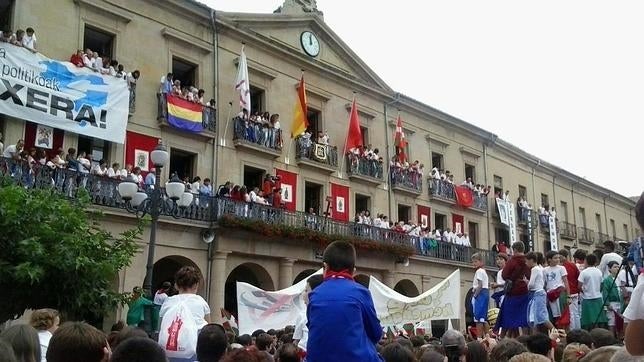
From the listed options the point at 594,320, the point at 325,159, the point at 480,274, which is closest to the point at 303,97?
the point at 325,159

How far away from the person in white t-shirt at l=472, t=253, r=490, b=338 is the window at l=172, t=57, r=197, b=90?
1226cm

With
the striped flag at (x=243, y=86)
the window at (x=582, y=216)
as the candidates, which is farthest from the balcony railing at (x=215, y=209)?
the window at (x=582, y=216)

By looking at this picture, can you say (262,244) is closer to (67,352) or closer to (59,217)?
(59,217)

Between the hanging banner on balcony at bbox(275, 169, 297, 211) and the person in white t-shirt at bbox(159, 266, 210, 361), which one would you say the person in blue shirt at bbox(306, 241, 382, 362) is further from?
the hanging banner on balcony at bbox(275, 169, 297, 211)

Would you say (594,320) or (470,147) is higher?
(470,147)

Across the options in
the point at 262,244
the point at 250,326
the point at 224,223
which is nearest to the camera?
the point at 250,326

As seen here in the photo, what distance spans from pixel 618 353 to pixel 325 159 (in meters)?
22.0

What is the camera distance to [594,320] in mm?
11281

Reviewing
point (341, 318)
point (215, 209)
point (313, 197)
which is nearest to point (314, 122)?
point (313, 197)

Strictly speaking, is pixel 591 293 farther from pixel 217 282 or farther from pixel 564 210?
pixel 564 210

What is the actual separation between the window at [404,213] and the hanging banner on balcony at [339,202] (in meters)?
3.71

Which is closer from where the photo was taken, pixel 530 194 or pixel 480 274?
pixel 480 274

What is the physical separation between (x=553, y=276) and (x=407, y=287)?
16457 mm

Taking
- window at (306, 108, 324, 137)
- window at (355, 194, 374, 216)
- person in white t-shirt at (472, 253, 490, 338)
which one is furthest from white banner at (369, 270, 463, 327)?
window at (355, 194, 374, 216)
